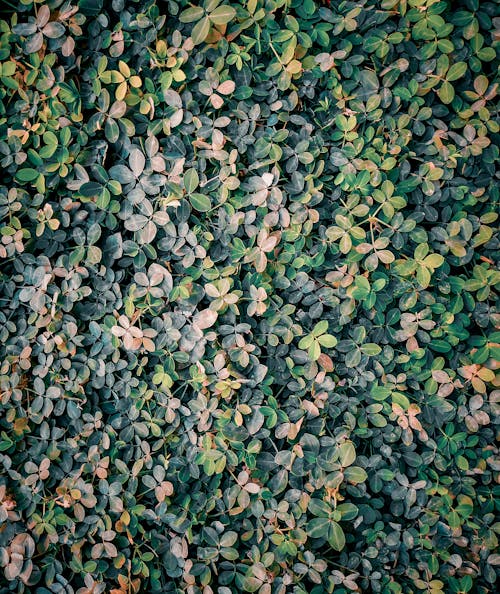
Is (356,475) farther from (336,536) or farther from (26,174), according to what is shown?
(26,174)

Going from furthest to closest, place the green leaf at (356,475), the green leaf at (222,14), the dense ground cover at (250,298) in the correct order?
1. the green leaf at (356,475)
2. the dense ground cover at (250,298)
3. the green leaf at (222,14)

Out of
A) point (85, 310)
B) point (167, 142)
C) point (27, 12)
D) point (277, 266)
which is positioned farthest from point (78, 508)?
point (27, 12)

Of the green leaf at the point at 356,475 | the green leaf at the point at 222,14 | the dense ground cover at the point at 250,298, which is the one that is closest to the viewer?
the green leaf at the point at 222,14

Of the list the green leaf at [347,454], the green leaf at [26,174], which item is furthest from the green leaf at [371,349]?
the green leaf at [26,174]

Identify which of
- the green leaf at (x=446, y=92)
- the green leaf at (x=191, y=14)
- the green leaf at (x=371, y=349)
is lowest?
the green leaf at (x=371, y=349)

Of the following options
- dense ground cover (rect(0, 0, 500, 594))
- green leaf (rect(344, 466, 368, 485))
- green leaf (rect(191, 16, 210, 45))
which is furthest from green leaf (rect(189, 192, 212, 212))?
green leaf (rect(344, 466, 368, 485))

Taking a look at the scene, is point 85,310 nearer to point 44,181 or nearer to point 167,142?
point 44,181

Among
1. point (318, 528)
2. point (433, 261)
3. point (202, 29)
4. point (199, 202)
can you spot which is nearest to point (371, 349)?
point (433, 261)

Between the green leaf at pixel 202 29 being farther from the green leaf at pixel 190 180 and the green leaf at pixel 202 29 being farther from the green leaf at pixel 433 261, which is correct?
the green leaf at pixel 433 261
